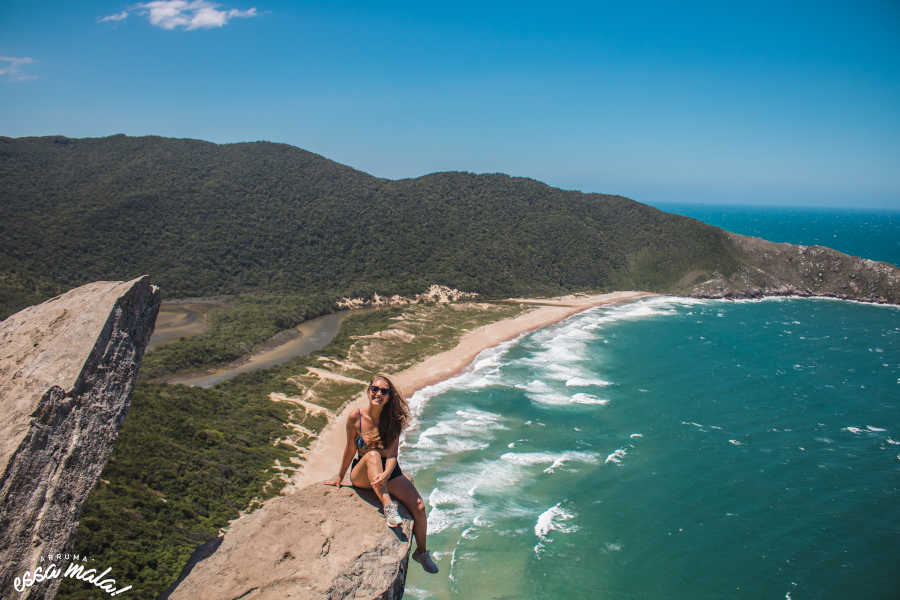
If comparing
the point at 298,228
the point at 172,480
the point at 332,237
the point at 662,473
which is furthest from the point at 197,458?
the point at 298,228

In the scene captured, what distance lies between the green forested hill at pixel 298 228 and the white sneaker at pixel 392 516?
3326 inches

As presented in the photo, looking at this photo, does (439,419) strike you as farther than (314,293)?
No

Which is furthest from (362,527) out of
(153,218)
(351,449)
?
(153,218)

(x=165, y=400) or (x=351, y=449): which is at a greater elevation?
(x=351, y=449)

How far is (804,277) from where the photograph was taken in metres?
102

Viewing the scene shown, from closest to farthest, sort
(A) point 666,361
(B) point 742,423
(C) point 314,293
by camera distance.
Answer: (B) point 742,423 → (A) point 666,361 → (C) point 314,293

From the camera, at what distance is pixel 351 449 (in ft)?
24.5

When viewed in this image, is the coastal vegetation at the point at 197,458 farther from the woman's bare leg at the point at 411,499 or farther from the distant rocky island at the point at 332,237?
the distant rocky island at the point at 332,237

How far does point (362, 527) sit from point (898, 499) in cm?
3572

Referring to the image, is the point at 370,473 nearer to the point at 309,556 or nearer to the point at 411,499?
the point at 411,499

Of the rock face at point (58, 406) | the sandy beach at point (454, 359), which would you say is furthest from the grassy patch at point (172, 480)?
the rock face at point (58, 406)

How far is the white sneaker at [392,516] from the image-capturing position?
6.79 m

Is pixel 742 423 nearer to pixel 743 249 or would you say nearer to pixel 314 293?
pixel 314 293

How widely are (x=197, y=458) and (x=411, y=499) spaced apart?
26.7m
